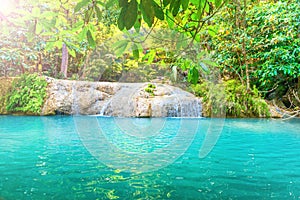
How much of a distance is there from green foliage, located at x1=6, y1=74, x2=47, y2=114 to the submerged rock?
24cm

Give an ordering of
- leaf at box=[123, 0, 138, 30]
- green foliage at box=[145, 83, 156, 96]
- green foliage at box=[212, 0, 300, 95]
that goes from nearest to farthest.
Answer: leaf at box=[123, 0, 138, 30] → green foliage at box=[212, 0, 300, 95] → green foliage at box=[145, 83, 156, 96]

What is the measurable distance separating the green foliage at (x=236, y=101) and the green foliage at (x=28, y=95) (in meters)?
5.73

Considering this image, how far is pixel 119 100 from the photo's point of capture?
947 centimetres

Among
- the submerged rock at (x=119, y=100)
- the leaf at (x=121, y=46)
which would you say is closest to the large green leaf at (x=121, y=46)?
the leaf at (x=121, y=46)

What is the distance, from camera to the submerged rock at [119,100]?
8.91 metres

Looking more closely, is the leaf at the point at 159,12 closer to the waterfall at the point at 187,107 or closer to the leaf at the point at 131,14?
the leaf at the point at 131,14

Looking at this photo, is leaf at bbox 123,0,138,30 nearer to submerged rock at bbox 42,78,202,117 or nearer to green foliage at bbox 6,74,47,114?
submerged rock at bbox 42,78,202,117

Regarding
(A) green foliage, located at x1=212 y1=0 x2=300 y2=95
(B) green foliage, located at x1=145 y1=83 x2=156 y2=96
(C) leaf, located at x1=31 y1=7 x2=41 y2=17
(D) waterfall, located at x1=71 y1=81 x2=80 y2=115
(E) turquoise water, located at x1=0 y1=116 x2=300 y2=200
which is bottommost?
(E) turquoise water, located at x1=0 y1=116 x2=300 y2=200

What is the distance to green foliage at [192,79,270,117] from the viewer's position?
8734 mm

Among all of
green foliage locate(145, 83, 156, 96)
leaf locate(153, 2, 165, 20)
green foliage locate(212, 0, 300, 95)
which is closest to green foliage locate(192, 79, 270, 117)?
green foliage locate(212, 0, 300, 95)

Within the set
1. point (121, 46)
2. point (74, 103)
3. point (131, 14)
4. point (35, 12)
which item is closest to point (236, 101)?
point (74, 103)

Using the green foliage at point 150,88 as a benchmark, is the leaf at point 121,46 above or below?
below

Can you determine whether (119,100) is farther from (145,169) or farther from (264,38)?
(145,169)

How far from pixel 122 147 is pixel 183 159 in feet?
3.26
